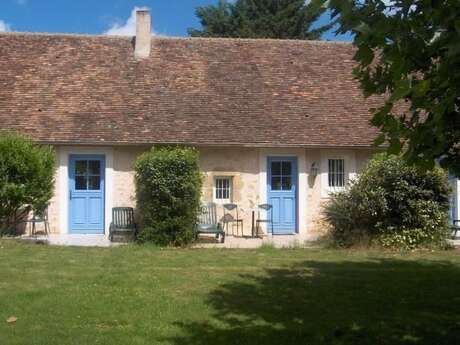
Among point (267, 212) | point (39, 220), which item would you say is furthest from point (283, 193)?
point (39, 220)

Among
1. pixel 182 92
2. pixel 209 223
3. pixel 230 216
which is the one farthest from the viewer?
pixel 182 92

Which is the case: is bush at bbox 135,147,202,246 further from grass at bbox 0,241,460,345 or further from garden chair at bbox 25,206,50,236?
garden chair at bbox 25,206,50,236

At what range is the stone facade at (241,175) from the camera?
15852 mm

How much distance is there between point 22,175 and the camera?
1385 centimetres

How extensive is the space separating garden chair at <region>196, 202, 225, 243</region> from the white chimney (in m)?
5.52

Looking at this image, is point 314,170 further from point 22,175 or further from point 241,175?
point 22,175

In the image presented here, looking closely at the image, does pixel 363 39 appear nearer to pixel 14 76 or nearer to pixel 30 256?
pixel 30 256

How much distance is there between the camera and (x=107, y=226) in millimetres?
15984

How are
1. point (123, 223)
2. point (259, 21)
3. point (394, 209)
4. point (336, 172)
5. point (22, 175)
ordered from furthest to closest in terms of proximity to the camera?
point (259, 21) < point (336, 172) < point (123, 223) < point (22, 175) < point (394, 209)

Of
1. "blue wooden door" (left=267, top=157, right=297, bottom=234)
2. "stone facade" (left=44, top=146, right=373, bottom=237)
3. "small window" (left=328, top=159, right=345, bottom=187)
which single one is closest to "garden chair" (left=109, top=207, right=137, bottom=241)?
"stone facade" (left=44, top=146, right=373, bottom=237)

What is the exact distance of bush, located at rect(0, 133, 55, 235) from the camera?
13.7m

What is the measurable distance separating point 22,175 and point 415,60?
36.8ft

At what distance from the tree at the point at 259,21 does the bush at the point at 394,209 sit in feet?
80.1

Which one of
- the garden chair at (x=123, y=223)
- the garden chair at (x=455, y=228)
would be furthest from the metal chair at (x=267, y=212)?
the garden chair at (x=455, y=228)
